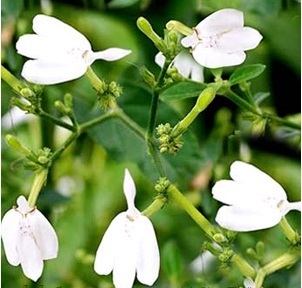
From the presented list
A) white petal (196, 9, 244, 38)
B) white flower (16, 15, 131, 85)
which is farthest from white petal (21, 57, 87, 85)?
white petal (196, 9, 244, 38)

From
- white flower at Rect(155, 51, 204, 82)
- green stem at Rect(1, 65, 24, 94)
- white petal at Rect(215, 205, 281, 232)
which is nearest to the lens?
white petal at Rect(215, 205, 281, 232)

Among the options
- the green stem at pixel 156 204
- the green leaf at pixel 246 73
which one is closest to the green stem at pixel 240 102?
the green leaf at pixel 246 73

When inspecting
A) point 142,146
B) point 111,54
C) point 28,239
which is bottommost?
point 142,146

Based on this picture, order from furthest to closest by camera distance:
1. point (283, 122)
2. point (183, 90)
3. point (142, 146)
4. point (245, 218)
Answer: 1. point (142, 146)
2. point (283, 122)
3. point (183, 90)
4. point (245, 218)

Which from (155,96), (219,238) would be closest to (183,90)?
(155,96)

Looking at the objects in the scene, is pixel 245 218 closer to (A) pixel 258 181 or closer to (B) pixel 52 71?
(A) pixel 258 181

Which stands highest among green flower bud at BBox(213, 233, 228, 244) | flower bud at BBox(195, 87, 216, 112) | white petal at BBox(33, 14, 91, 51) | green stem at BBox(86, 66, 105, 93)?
white petal at BBox(33, 14, 91, 51)

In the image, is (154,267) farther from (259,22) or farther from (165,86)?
(259,22)

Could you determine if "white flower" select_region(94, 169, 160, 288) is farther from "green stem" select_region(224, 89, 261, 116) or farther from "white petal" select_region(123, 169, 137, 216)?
"green stem" select_region(224, 89, 261, 116)
